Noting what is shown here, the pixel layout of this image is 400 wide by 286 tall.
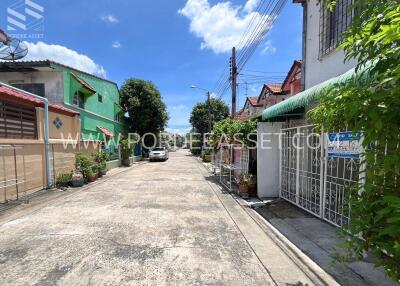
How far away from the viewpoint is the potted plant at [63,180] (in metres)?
11.0

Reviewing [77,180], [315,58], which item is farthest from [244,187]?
[77,180]

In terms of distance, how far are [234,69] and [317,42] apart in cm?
834

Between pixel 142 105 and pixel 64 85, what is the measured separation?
38.4ft

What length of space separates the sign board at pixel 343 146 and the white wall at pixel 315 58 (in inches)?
75.1

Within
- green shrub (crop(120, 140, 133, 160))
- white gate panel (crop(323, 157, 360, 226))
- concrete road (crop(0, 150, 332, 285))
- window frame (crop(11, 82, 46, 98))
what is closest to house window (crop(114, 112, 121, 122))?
green shrub (crop(120, 140, 133, 160))

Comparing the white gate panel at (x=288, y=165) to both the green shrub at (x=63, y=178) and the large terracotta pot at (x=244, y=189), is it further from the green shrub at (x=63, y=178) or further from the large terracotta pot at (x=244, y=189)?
the green shrub at (x=63, y=178)

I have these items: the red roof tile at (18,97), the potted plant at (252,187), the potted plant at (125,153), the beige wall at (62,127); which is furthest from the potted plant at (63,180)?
the potted plant at (125,153)

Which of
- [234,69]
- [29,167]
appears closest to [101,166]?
[29,167]

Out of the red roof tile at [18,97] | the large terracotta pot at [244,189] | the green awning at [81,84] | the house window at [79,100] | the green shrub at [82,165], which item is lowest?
the large terracotta pot at [244,189]

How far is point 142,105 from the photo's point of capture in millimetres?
26609

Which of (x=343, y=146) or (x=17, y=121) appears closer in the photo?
(x=343, y=146)

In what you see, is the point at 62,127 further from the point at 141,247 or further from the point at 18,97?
the point at 141,247

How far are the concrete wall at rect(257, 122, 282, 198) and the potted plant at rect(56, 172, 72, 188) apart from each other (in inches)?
322

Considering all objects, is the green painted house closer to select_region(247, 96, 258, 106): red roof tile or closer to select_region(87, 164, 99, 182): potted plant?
select_region(87, 164, 99, 182): potted plant
